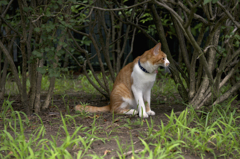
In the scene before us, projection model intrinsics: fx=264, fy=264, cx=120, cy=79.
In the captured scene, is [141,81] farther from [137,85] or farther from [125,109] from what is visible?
[125,109]

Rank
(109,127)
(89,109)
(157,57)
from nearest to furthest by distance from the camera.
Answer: (109,127) → (157,57) → (89,109)

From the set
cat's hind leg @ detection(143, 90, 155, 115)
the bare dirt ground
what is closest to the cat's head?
cat's hind leg @ detection(143, 90, 155, 115)

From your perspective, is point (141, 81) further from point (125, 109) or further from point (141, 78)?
point (125, 109)

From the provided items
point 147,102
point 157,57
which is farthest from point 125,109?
point 157,57

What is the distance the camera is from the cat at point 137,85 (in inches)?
118

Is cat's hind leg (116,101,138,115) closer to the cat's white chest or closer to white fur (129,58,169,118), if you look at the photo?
white fur (129,58,169,118)

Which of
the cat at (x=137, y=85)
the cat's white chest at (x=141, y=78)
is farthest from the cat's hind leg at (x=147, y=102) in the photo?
the cat's white chest at (x=141, y=78)

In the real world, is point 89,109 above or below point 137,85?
below

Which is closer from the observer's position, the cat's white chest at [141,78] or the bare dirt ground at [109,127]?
the bare dirt ground at [109,127]

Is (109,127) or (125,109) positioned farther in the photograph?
(125,109)

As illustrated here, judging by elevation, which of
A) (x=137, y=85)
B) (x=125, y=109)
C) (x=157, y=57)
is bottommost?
(x=125, y=109)

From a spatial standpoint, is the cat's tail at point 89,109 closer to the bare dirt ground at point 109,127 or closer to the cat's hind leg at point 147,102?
the bare dirt ground at point 109,127

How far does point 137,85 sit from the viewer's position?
9.96 ft

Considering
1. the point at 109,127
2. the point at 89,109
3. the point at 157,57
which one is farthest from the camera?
the point at 89,109
